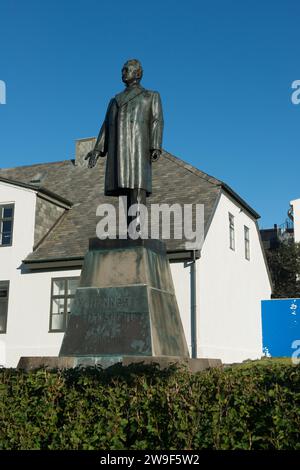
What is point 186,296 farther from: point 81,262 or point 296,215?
point 296,215

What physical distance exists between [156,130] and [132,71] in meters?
0.95

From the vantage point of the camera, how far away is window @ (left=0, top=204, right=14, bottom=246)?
20.3 m

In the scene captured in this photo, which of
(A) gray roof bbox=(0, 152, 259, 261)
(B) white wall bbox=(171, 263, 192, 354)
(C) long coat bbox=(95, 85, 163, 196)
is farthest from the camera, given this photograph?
(A) gray roof bbox=(0, 152, 259, 261)

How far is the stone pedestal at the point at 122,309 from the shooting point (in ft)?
23.6

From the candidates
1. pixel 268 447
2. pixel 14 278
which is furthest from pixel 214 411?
pixel 14 278

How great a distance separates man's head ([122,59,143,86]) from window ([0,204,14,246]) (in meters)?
12.7

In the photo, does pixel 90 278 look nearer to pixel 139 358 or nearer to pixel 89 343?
A: pixel 89 343

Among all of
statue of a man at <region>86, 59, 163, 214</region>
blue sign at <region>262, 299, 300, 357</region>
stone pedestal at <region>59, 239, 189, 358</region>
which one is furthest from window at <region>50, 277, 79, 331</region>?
stone pedestal at <region>59, 239, 189, 358</region>

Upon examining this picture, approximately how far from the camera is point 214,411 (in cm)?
439

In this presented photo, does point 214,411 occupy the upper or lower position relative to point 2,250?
lower

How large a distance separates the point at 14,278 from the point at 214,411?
15897 mm

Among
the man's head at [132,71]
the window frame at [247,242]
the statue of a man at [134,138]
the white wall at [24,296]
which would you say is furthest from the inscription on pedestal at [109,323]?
the window frame at [247,242]

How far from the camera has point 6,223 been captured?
20.6 metres
